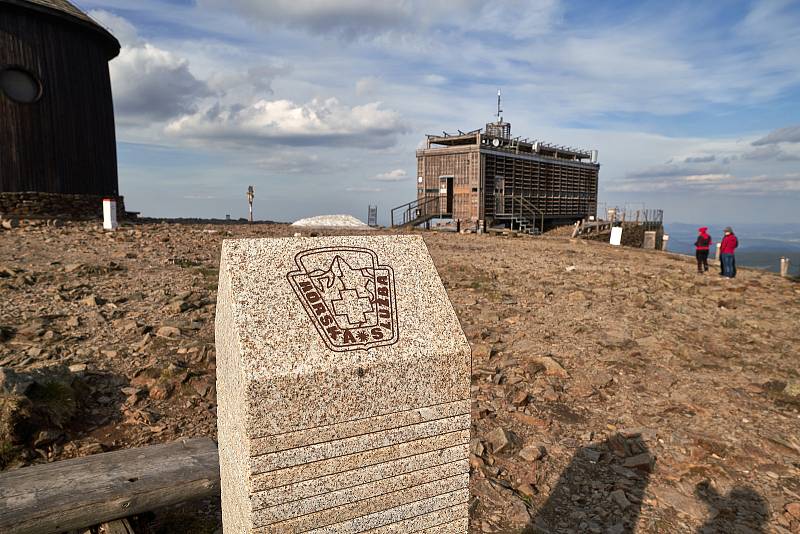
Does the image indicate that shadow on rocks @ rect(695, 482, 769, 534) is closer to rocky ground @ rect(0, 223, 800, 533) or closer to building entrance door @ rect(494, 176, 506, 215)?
rocky ground @ rect(0, 223, 800, 533)

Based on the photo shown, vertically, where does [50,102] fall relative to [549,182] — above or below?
above

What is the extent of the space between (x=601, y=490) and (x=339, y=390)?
343 cm

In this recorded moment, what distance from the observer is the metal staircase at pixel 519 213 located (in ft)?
96.2

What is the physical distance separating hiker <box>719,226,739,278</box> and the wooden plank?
14.8 meters

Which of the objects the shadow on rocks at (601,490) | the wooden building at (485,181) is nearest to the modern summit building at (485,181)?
the wooden building at (485,181)

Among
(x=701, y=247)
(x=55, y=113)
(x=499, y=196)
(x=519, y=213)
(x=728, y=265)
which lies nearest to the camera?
(x=728, y=265)

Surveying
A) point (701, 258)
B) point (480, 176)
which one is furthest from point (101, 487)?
point (480, 176)

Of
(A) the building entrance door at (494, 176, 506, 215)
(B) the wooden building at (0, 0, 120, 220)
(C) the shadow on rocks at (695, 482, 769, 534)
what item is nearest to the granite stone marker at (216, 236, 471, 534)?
(C) the shadow on rocks at (695, 482, 769, 534)

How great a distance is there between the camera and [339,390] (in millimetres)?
2342

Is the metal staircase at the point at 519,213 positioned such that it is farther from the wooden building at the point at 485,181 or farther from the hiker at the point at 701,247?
the hiker at the point at 701,247

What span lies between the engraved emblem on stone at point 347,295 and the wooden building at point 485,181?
82.5ft

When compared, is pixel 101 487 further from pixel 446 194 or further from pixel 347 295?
pixel 446 194

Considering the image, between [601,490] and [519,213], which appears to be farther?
[519,213]

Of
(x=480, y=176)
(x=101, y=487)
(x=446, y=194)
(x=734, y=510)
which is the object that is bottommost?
(x=734, y=510)
